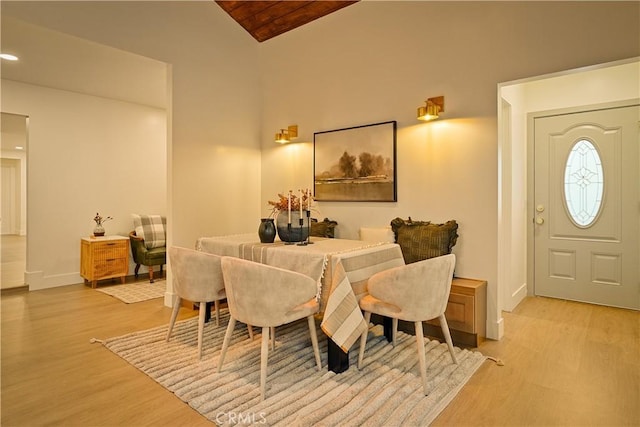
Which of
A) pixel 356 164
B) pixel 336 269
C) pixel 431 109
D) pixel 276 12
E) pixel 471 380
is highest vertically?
pixel 276 12

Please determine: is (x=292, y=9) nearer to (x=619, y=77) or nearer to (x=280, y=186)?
(x=280, y=186)

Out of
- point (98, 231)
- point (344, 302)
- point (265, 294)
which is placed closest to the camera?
point (265, 294)

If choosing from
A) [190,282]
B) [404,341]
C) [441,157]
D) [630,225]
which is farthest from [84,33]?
[630,225]

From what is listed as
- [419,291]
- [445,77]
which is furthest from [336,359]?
[445,77]

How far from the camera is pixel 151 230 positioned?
17.8ft

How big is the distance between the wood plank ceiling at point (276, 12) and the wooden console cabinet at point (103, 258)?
11.6 ft

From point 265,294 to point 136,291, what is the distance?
3.43 meters

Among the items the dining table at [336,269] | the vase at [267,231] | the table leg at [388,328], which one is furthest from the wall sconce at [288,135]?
the table leg at [388,328]

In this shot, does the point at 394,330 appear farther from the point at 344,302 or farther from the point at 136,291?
the point at 136,291

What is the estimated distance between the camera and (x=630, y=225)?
12.9 feet

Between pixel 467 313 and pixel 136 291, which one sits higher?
pixel 467 313

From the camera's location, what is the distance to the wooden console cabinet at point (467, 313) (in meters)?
3.01

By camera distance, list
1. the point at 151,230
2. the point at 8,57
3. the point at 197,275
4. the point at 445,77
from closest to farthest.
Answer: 1. the point at 197,275
2. the point at 445,77
3. the point at 8,57
4. the point at 151,230

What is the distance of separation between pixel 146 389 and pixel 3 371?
1.12 m
